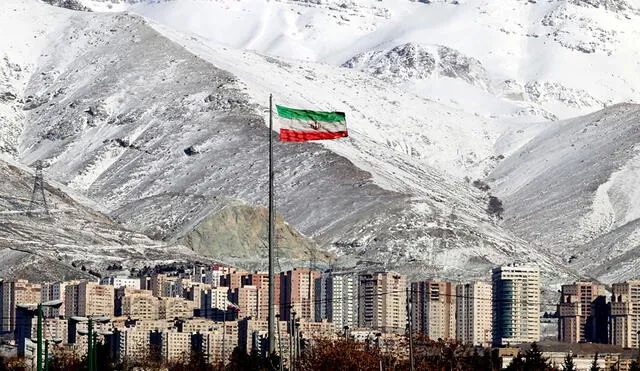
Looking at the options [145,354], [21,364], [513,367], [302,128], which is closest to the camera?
[302,128]

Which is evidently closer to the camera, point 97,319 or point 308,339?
point 97,319

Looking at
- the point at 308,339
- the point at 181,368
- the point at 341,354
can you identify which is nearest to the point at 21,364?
the point at 181,368

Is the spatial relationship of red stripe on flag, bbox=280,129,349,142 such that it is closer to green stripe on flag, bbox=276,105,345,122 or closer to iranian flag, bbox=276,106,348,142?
iranian flag, bbox=276,106,348,142

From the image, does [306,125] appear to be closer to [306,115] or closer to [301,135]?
[306,115]

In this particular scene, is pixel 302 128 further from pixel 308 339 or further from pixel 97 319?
pixel 308 339

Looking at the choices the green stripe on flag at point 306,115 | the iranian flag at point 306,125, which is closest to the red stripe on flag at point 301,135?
the iranian flag at point 306,125

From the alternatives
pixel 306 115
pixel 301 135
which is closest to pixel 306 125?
pixel 306 115

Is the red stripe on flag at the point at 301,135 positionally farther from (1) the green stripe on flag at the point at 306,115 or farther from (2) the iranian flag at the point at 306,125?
(1) the green stripe on flag at the point at 306,115

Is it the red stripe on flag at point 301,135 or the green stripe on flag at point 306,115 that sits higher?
the green stripe on flag at point 306,115
